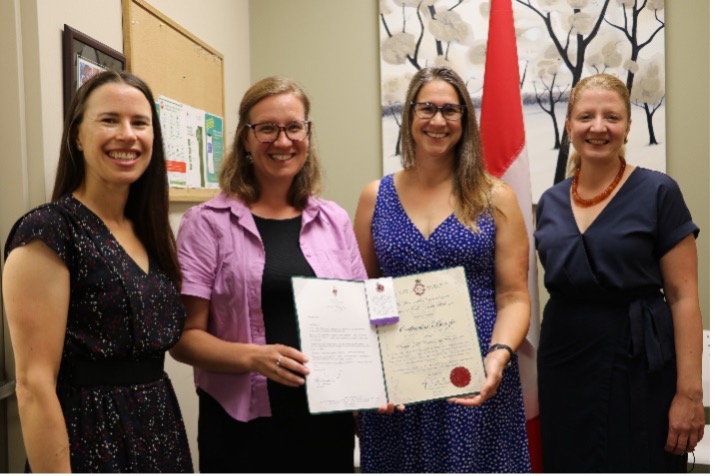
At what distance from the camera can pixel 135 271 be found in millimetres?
1435

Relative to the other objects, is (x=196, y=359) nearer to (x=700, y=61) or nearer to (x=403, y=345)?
(x=403, y=345)

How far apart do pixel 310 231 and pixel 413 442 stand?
615 mm

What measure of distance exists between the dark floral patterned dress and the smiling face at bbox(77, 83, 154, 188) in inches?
3.3

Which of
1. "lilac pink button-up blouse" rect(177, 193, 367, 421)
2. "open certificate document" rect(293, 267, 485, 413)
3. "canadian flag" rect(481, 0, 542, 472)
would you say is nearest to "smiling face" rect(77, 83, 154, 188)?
"lilac pink button-up blouse" rect(177, 193, 367, 421)

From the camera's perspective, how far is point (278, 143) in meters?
1.70

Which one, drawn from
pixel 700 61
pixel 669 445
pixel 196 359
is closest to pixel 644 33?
pixel 700 61

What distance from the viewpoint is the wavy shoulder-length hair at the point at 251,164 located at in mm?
1718

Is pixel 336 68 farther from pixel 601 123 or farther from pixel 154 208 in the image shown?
pixel 154 208

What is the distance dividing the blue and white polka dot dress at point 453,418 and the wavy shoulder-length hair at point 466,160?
42mm

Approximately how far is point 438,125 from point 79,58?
1016mm

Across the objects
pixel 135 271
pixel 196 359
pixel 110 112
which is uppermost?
pixel 110 112

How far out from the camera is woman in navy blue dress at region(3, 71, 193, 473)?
1249 millimetres

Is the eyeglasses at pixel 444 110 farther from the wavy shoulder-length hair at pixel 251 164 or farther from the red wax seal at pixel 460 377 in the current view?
the red wax seal at pixel 460 377

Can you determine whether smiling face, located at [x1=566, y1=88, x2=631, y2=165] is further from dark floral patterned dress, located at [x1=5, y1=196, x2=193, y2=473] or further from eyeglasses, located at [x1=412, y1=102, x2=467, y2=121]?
dark floral patterned dress, located at [x1=5, y1=196, x2=193, y2=473]
